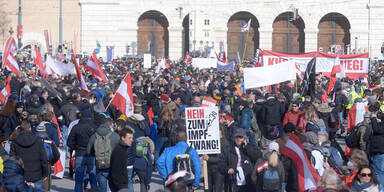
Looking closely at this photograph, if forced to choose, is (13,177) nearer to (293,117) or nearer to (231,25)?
(293,117)

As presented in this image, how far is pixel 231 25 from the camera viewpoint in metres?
52.3

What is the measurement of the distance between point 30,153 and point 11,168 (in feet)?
3.93

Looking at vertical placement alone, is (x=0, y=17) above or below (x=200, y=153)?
above

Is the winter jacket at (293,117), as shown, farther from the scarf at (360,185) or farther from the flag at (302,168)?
the scarf at (360,185)

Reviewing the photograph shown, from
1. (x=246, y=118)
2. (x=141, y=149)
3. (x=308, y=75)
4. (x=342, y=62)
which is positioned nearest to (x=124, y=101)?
(x=141, y=149)

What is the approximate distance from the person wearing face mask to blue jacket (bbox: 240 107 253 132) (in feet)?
21.5

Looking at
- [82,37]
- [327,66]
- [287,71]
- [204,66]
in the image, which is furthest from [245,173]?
[82,37]

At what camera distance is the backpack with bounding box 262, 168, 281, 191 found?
8984 mm

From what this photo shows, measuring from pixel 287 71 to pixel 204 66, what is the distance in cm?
1435

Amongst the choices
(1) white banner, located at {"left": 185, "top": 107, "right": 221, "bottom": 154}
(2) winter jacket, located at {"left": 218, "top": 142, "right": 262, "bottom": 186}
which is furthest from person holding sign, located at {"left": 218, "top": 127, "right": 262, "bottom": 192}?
(1) white banner, located at {"left": 185, "top": 107, "right": 221, "bottom": 154}

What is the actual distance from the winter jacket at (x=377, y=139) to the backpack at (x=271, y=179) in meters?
2.59

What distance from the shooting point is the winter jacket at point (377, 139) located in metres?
10.9

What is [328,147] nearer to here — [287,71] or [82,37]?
[287,71]

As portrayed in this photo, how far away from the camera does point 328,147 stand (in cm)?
962
